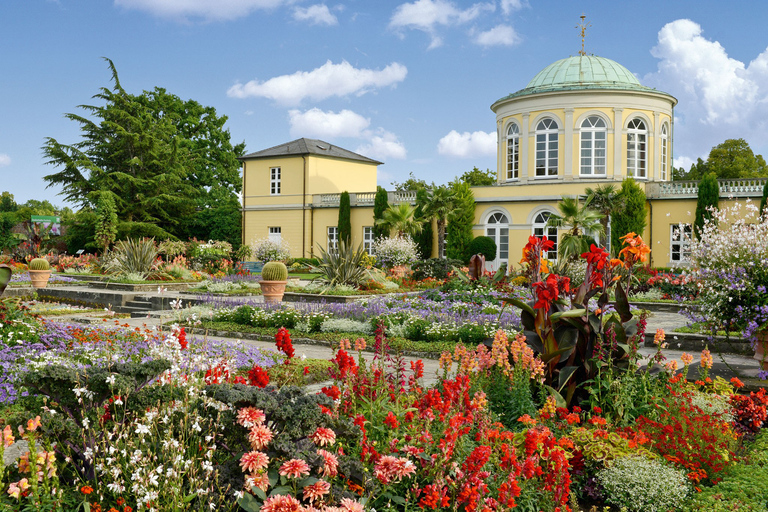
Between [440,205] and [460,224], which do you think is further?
[460,224]

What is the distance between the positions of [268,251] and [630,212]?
1689 cm

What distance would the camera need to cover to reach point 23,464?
2.97m

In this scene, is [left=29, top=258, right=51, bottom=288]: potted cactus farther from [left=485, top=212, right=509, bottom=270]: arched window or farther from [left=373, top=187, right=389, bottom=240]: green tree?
[left=485, top=212, right=509, bottom=270]: arched window

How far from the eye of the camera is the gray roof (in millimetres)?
35375

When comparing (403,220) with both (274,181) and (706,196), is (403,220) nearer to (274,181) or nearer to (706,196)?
(274,181)

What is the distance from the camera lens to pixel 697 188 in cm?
2642

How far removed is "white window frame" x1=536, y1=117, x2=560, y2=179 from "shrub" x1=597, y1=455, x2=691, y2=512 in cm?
2680

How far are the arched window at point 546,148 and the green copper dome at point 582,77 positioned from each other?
1607 mm

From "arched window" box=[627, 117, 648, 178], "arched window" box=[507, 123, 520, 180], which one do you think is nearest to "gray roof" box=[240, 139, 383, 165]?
"arched window" box=[507, 123, 520, 180]

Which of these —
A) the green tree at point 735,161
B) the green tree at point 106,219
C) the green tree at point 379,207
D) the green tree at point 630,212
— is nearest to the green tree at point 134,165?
the green tree at point 106,219

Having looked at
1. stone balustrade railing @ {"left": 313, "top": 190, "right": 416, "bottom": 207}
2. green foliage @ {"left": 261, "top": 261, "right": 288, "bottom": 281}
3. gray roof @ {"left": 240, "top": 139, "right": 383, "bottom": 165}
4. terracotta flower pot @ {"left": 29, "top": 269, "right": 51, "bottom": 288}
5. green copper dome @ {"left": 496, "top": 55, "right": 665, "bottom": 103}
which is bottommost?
terracotta flower pot @ {"left": 29, "top": 269, "right": 51, "bottom": 288}

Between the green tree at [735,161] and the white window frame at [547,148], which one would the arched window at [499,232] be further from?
the green tree at [735,161]

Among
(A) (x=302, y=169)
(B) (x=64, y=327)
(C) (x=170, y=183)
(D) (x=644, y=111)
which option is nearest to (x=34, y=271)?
(B) (x=64, y=327)

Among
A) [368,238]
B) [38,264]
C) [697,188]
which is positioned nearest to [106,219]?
[368,238]
